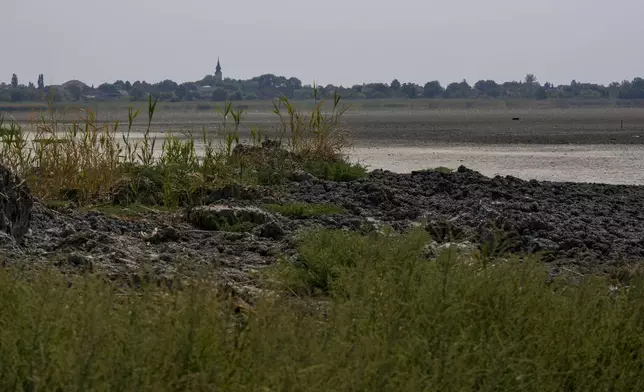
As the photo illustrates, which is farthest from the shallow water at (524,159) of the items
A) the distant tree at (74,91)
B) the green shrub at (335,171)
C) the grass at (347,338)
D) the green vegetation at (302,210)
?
the distant tree at (74,91)

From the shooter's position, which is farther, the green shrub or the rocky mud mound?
the green shrub

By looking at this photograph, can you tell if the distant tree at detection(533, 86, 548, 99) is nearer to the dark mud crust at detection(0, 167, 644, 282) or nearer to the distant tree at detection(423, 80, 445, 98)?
the distant tree at detection(423, 80, 445, 98)

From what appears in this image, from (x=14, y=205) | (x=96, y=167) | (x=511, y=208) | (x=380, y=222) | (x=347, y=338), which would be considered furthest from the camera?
(x=511, y=208)

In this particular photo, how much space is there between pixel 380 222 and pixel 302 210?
117cm

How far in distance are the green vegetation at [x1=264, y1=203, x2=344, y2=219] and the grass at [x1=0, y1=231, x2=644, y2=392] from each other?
614 centimetres

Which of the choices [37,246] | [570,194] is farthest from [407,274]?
[570,194]

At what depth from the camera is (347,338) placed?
17.1 ft

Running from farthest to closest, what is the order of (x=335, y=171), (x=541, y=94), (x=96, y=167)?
(x=541, y=94) → (x=335, y=171) → (x=96, y=167)

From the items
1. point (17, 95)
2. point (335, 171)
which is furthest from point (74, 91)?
point (335, 171)

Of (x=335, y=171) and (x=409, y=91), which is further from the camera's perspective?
(x=409, y=91)

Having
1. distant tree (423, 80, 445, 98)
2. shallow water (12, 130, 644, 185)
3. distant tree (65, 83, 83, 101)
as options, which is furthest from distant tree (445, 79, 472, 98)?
shallow water (12, 130, 644, 185)

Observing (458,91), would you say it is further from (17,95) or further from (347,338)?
(347,338)

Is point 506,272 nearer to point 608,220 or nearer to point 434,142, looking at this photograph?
point 608,220

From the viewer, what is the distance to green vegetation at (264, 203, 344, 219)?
497 inches
